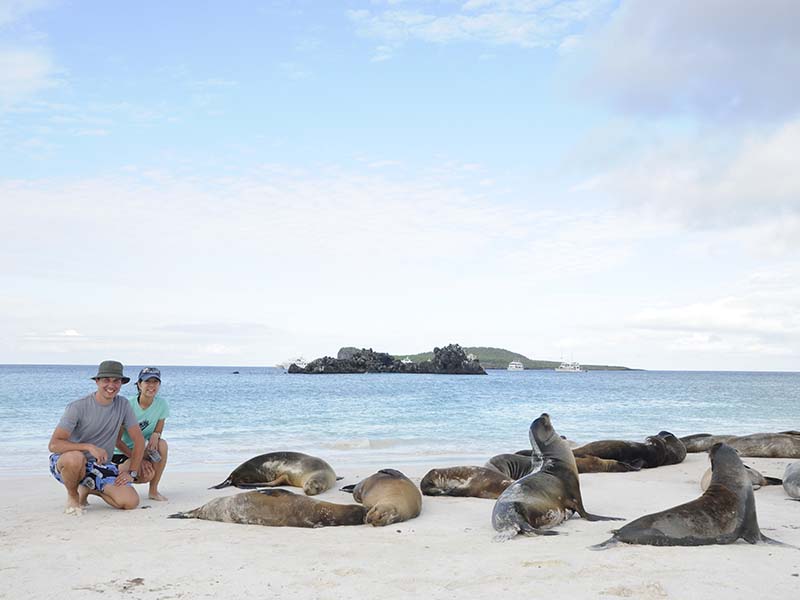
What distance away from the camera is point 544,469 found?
23.0 feet

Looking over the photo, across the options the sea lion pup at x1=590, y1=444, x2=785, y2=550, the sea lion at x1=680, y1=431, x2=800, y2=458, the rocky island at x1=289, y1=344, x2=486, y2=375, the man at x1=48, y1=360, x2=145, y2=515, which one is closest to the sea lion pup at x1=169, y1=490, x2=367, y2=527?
the man at x1=48, y1=360, x2=145, y2=515

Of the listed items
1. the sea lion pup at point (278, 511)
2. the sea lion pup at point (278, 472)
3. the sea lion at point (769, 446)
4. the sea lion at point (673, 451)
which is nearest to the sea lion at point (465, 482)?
the sea lion pup at point (278, 472)

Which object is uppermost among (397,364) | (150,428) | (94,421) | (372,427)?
(397,364)

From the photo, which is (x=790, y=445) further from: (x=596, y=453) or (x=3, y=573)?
(x=3, y=573)

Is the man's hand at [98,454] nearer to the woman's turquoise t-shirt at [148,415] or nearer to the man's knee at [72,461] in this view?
the man's knee at [72,461]

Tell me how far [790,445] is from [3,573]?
11.6m

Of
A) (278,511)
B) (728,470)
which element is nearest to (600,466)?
(728,470)

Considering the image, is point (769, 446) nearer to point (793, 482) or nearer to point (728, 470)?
point (793, 482)

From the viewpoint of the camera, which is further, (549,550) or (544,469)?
(544,469)

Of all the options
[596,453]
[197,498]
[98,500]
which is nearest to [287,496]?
[197,498]

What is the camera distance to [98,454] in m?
6.93

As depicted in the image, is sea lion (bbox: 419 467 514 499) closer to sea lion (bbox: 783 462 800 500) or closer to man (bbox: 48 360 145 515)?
sea lion (bbox: 783 462 800 500)

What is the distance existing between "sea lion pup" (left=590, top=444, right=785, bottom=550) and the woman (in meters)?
4.60

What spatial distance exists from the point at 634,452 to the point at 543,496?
535cm
